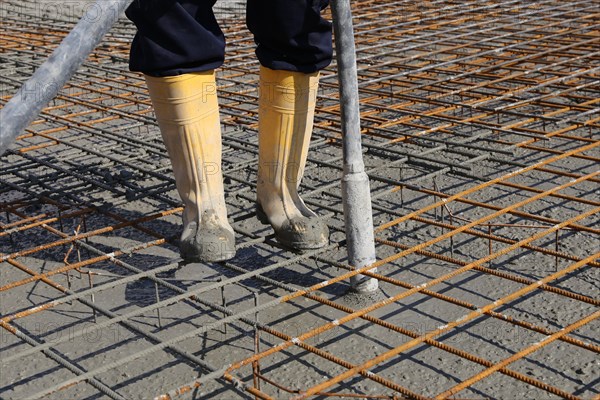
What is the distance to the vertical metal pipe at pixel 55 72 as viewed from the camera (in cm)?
162

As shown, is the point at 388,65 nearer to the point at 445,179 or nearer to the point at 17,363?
the point at 445,179

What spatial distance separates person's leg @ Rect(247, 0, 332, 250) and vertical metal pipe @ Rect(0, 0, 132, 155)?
0.53 meters

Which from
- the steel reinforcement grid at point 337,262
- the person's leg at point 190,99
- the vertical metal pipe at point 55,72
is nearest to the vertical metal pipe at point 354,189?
the steel reinforcement grid at point 337,262

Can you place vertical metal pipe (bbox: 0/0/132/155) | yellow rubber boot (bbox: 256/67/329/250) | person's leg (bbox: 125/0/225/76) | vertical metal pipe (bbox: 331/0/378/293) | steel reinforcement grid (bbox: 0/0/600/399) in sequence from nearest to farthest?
vertical metal pipe (bbox: 0/0/132/155)
steel reinforcement grid (bbox: 0/0/600/399)
person's leg (bbox: 125/0/225/76)
vertical metal pipe (bbox: 331/0/378/293)
yellow rubber boot (bbox: 256/67/329/250)

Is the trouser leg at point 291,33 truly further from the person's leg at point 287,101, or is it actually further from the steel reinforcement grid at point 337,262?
the steel reinforcement grid at point 337,262

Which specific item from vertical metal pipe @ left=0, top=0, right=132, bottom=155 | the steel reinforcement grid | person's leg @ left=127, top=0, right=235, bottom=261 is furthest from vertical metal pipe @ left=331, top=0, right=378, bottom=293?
vertical metal pipe @ left=0, top=0, right=132, bottom=155

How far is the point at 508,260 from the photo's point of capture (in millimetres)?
2422

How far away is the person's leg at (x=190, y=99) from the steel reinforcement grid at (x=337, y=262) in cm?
12

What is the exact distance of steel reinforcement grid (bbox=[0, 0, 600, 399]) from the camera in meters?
1.86

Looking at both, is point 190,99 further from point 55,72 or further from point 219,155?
point 55,72

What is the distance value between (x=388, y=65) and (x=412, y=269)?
2040 millimetres

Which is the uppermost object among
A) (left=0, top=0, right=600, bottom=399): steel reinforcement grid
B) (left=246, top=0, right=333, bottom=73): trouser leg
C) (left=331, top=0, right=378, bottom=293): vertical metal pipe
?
(left=246, top=0, right=333, bottom=73): trouser leg

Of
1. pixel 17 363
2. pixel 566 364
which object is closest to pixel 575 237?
pixel 566 364

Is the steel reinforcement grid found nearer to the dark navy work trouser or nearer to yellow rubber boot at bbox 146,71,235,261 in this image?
yellow rubber boot at bbox 146,71,235,261
